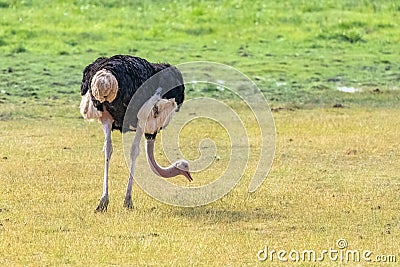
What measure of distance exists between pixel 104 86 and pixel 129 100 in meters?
0.37

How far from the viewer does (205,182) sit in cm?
1116

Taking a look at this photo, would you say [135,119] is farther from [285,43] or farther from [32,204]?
[285,43]

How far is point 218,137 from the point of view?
14375 millimetres

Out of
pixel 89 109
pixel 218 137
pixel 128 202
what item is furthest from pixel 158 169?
pixel 218 137

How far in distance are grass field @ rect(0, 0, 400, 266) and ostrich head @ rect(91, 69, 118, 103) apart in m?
1.04

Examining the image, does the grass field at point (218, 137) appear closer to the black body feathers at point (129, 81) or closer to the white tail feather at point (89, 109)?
the white tail feather at point (89, 109)

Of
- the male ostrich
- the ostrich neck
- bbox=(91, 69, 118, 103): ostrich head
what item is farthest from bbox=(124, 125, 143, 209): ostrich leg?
bbox=(91, 69, 118, 103): ostrich head

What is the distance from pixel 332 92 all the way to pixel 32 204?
9.89 m

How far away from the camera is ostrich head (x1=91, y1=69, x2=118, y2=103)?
30.1 ft

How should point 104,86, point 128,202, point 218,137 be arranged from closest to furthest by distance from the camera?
point 104,86 < point 128,202 < point 218,137

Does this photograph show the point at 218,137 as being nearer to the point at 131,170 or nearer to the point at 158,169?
the point at 131,170

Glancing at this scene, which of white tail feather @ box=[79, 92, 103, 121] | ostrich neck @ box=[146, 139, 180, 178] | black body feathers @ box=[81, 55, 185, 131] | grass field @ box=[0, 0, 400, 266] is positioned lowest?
grass field @ box=[0, 0, 400, 266]

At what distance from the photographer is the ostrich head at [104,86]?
9.16 meters

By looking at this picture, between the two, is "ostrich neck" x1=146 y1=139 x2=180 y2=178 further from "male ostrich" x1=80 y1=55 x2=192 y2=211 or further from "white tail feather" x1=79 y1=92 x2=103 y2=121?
"white tail feather" x1=79 y1=92 x2=103 y2=121
